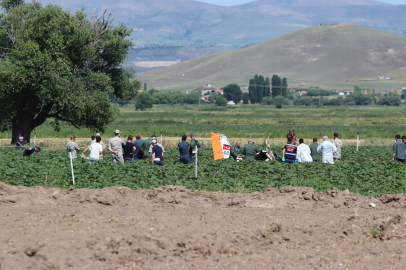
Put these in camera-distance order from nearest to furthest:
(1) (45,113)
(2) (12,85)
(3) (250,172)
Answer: (3) (250,172) → (2) (12,85) → (1) (45,113)

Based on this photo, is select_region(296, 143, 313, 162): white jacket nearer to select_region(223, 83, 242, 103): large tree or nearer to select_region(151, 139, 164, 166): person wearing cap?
select_region(151, 139, 164, 166): person wearing cap

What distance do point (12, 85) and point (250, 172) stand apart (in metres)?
16.3

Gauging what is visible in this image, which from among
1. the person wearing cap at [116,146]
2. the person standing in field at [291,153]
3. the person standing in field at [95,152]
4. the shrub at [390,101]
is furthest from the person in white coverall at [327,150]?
the shrub at [390,101]

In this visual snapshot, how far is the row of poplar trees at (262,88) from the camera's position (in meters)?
182

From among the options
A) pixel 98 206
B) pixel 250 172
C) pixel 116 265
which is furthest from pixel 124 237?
pixel 250 172

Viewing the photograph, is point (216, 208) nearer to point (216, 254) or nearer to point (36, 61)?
point (216, 254)

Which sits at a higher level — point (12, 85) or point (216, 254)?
point (12, 85)

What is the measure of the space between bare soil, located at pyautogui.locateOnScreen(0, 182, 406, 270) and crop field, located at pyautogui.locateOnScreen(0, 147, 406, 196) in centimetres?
114

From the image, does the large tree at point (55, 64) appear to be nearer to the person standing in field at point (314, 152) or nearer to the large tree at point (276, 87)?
the person standing in field at point (314, 152)

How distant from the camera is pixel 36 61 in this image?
95.1 feet

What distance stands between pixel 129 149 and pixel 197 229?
381 inches

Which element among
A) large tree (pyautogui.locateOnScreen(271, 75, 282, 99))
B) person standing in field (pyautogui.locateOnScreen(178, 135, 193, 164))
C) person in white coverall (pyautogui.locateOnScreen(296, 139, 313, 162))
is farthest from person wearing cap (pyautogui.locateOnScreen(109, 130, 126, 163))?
large tree (pyautogui.locateOnScreen(271, 75, 282, 99))

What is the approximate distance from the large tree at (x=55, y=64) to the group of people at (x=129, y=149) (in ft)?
A: 34.0

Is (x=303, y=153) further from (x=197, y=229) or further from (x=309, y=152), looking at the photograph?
(x=197, y=229)
